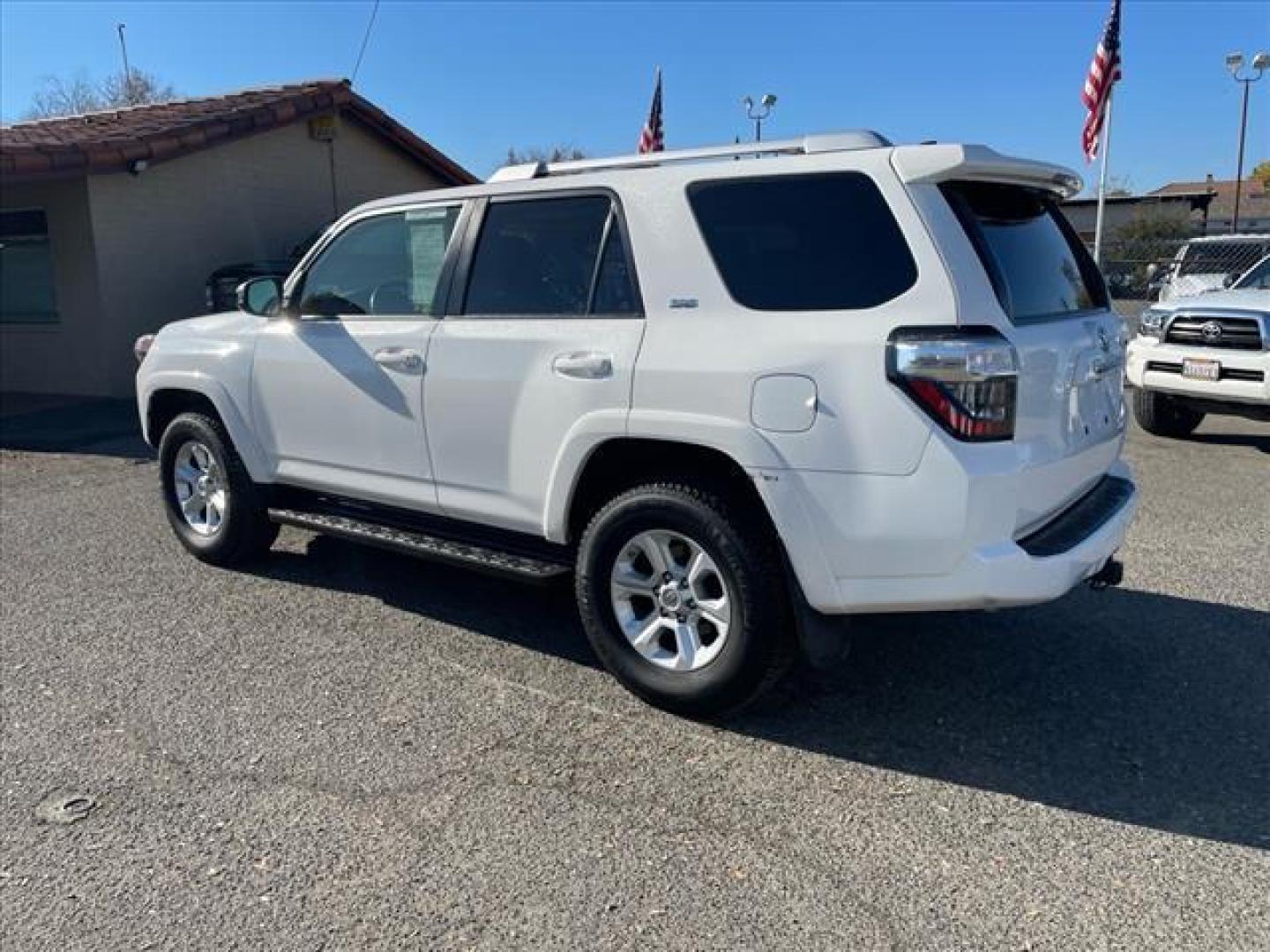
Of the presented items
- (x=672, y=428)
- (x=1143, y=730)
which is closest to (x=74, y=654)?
(x=672, y=428)

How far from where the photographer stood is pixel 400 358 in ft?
14.1

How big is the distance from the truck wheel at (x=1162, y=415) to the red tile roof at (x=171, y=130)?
1126 cm

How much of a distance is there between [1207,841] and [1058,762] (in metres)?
0.52

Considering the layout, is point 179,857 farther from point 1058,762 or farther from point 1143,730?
point 1143,730

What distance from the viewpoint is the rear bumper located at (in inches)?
118

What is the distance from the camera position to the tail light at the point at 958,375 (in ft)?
9.69

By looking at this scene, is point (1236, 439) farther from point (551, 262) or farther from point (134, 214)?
point (134, 214)

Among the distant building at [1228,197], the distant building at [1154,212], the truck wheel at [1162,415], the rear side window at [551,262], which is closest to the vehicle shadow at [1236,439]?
the truck wheel at [1162,415]

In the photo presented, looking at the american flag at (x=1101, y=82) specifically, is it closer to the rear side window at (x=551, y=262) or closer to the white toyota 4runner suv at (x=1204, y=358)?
the white toyota 4runner suv at (x=1204, y=358)

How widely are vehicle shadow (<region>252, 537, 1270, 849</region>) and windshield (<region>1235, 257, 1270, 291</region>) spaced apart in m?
5.88

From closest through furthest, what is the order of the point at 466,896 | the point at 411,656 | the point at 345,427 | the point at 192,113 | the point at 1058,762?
the point at 466,896 < the point at 1058,762 < the point at 411,656 < the point at 345,427 < the point at 192,113

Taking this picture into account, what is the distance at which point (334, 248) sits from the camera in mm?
4820

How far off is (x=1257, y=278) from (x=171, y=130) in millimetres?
12114

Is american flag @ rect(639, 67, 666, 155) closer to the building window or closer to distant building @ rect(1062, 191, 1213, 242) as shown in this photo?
the building window
